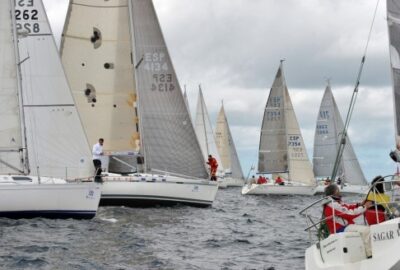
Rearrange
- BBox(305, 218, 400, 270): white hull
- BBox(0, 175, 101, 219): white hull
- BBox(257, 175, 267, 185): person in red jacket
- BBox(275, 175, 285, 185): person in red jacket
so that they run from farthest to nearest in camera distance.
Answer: BBox(257, 175, 267, 185): person in red jacket
BBox(275, 175, 285, 185): person in red jacket
BBox(0, 175, 101, 219): white hull
BBox(305, 218, 400, 270): white hull

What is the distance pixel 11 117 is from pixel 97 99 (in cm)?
904

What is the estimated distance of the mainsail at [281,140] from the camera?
5319 cm

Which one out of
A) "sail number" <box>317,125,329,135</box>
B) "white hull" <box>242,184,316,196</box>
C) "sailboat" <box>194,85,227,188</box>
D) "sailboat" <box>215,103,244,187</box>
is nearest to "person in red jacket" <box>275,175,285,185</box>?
"white hull" <box>242,184,316,196</box>

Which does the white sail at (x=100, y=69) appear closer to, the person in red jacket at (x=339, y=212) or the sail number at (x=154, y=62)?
the sail number at (x=154, y=62)

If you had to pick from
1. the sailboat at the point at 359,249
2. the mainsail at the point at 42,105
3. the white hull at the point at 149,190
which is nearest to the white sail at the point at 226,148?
the white hull at the point at 149,190

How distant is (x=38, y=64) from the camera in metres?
23.4

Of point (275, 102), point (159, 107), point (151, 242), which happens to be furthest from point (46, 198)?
point (275, 102)

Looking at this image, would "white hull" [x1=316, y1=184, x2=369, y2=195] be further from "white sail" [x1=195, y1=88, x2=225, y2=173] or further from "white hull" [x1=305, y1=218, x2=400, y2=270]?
"white hull" [x1=305, y1=218, x2=400, y2=270]

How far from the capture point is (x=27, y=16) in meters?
23.9

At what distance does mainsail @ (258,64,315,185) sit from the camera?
53188 millimetres

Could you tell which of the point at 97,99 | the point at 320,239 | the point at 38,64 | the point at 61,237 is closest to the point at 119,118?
the point at 97,99

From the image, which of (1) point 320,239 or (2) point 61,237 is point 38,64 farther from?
(1) point 320,239

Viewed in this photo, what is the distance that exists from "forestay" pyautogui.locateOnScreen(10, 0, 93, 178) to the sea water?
5.98ft

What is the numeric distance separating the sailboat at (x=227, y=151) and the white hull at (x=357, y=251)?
68296 millimetres
